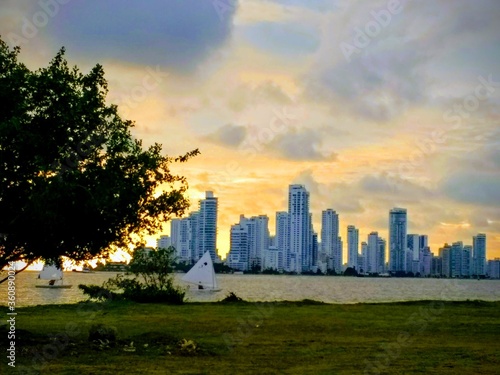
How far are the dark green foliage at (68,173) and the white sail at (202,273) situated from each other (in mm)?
53194

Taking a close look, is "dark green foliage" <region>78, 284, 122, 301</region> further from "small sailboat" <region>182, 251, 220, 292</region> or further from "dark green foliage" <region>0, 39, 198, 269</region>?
"small sailboat" <region>182, 251, 220, 292</region>

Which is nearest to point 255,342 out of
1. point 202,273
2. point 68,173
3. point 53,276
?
point 68,173

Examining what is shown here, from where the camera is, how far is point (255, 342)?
2331 centimetres

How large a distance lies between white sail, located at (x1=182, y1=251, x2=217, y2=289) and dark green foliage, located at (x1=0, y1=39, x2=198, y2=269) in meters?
53.2

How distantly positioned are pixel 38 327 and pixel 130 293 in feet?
58.3

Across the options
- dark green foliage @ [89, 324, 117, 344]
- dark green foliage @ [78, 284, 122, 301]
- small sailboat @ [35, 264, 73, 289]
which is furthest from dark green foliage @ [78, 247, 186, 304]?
small sailboat @ [35, 264, 73, 289]

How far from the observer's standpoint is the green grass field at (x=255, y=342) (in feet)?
58.7

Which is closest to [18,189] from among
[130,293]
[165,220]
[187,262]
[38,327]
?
[165,220]

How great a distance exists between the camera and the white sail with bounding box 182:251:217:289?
74.8 meters

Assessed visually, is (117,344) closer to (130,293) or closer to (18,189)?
(18,189)

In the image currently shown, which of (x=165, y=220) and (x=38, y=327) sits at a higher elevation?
(x=165, y=220)

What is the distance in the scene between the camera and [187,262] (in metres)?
158

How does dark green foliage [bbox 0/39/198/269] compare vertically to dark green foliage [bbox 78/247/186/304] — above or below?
above

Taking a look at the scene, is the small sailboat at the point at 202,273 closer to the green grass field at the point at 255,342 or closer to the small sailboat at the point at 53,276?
the small sailboat at the point at 53,276
